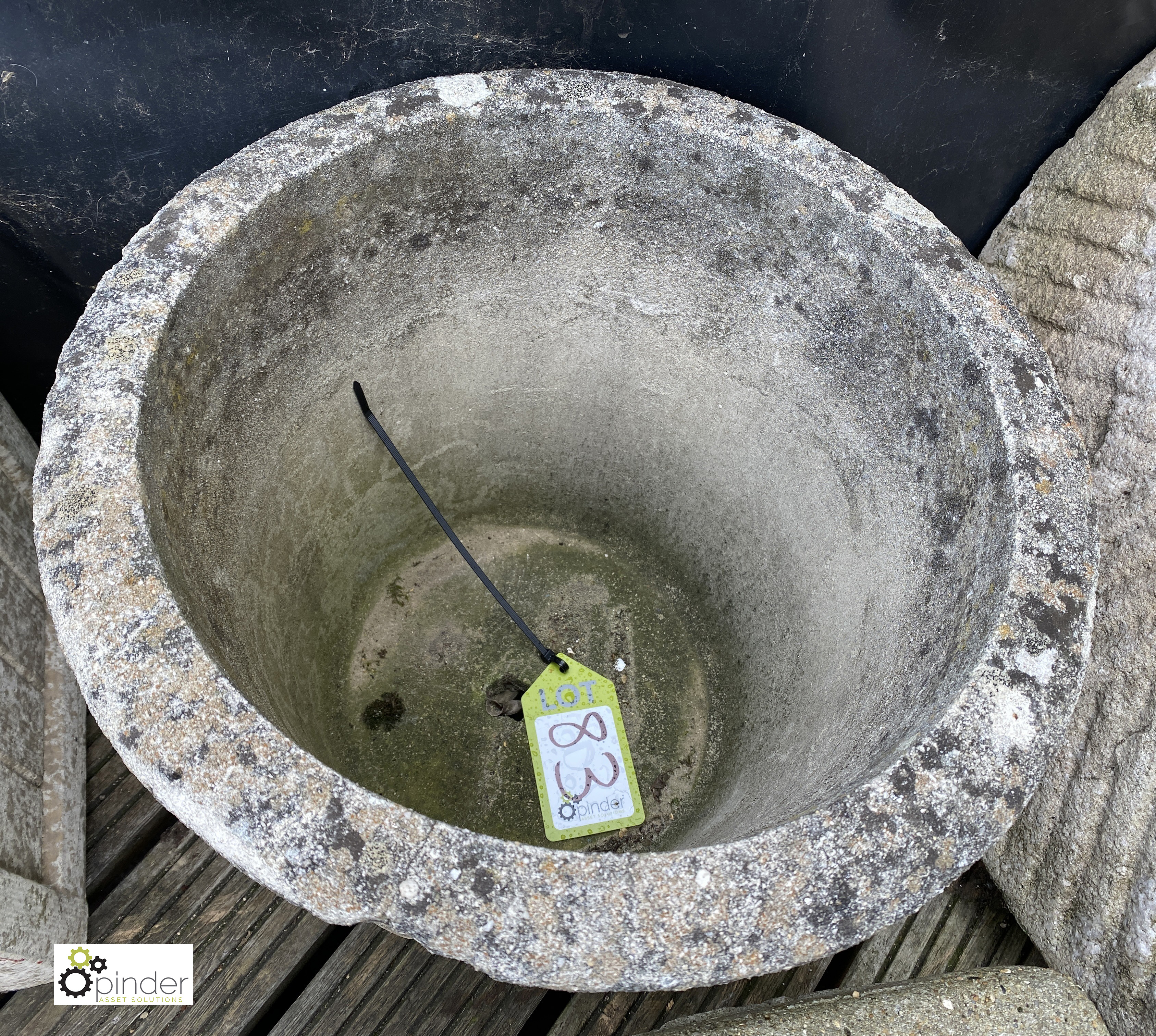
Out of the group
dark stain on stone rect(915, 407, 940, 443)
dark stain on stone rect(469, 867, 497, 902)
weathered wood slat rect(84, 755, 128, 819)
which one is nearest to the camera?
dark stain on stone rect(469, 867, 497, 902)

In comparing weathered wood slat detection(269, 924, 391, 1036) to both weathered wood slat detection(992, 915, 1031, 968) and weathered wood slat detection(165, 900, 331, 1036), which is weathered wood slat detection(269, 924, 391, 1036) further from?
weathered wood slat detection(992, 915, 1031, 968)

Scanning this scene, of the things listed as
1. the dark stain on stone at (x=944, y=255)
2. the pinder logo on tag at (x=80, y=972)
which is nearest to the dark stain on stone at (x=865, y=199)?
the dark stain on stone at (x=944, y=255)

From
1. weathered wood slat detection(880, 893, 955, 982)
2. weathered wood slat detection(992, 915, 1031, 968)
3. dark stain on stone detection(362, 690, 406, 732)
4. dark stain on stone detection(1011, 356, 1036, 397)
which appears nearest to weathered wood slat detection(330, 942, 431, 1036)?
dark stain on stone detection(362, 690, 406, 732)

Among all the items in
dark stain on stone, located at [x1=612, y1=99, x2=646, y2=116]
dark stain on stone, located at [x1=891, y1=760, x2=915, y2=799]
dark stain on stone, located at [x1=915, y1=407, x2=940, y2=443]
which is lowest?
dark stain on stone, located at [x1=891, y1=760, x2=915, y2=799]

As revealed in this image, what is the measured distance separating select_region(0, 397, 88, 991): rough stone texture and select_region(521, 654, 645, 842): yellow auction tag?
1030 millimetres

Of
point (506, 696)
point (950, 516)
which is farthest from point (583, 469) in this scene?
point (950, 516)

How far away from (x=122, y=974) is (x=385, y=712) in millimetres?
763

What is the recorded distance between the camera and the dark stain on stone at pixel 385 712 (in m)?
2.17

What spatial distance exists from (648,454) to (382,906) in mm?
1432

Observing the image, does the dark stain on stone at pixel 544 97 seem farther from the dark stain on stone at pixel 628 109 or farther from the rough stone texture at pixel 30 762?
the rough stone texture at pixel 30 762

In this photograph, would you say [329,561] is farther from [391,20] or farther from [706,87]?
[706,87]

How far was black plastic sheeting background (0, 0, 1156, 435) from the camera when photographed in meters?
1.63

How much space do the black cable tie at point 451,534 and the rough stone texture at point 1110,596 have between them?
1.13 metres

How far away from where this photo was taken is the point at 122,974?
1746mm
